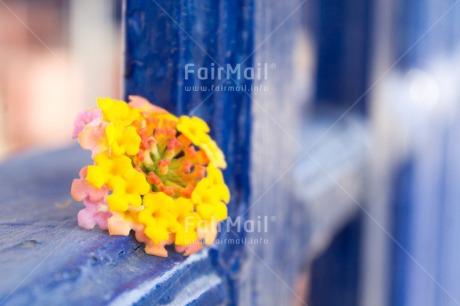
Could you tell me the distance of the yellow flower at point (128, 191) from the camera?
53 cm

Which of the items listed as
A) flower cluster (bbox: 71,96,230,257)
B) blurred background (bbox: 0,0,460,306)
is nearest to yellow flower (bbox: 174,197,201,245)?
flower cluster (bbox: 71,96,230,257)

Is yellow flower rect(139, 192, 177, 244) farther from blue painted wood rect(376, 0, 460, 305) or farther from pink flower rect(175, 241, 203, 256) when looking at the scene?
blue painted wood rect(376, 0, 460, 305)

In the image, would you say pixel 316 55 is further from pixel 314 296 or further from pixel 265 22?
A: pixel 265 22

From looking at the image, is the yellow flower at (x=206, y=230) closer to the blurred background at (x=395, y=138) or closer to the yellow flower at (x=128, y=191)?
the yellow flower at (x=128, y=191)

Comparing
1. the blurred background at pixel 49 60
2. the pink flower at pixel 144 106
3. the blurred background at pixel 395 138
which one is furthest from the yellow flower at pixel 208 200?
the blurred background at pixel 49 60

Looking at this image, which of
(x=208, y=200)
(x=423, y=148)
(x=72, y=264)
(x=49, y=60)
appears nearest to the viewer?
(x=72, y=264)

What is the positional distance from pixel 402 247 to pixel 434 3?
3.07 feet

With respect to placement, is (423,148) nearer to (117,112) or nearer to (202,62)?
(202,62)

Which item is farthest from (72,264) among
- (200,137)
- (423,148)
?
(423,148)

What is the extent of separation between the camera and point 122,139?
0.56m

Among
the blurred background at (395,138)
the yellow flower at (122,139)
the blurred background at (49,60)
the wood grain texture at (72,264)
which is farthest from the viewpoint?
the blurred background at (49,60)

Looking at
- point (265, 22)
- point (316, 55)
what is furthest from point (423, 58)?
point (265, 22)

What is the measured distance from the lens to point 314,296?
1960 millimetres

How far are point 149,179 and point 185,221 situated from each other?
6 cm
